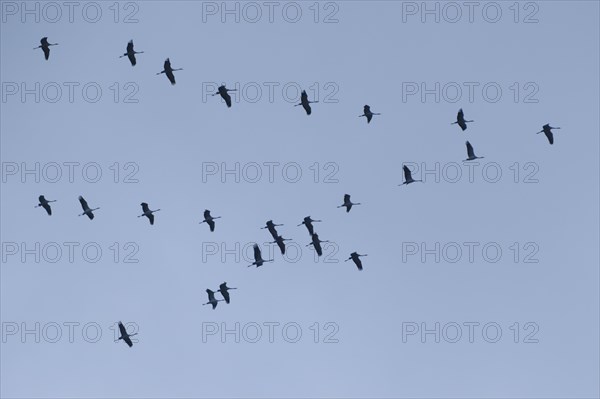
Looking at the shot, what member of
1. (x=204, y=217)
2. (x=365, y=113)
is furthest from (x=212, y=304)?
(x=365, y=113)

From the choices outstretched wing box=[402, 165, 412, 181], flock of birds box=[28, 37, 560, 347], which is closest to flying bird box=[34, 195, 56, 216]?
flock of birds box=[28, 37, 560, 347]

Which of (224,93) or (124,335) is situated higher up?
(224,93)

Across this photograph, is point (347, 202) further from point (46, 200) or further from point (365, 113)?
point (46, 200)

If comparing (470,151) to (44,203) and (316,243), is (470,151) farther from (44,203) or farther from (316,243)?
(44,203)

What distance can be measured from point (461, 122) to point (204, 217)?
38.6 feet

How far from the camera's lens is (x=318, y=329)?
343 feet

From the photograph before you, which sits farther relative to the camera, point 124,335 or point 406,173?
point 124,335

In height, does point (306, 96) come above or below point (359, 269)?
above

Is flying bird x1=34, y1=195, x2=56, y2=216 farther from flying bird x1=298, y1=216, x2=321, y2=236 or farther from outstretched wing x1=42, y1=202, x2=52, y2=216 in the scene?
flying bird x1=298, y1=216, x2=321, y2=236

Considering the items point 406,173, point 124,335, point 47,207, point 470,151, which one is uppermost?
point 470,151

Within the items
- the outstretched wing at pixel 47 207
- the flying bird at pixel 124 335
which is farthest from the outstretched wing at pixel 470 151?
the outstretched wing at pixel 47 207

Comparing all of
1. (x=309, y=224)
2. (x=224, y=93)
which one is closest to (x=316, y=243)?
(x=309, y=224)

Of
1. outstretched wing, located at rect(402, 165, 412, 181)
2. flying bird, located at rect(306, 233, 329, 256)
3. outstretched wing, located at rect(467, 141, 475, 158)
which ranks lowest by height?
flying bird, located at rect(306, 233, 329, 256)

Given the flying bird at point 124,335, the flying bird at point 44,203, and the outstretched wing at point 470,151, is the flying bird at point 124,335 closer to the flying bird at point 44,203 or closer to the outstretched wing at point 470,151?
the flying bird at point 44,203
